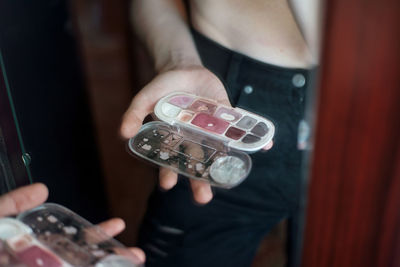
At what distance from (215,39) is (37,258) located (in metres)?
0.29

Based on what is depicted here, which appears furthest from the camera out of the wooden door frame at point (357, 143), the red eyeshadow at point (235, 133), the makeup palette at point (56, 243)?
the red eyeshadow at point (235, 133)

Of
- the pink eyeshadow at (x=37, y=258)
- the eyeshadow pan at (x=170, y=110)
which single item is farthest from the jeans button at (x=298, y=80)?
the pink eyeshadow at (x=37, y=258)

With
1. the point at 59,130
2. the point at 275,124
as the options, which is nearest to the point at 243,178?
the point at 275,124

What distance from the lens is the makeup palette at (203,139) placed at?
38 centimetres

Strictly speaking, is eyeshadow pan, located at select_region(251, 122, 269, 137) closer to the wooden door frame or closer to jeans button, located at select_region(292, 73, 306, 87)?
jeans button, located at select_region(292, 73, 306, 87)

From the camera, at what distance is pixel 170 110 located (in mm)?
432

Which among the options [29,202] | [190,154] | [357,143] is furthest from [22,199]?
[357,143]

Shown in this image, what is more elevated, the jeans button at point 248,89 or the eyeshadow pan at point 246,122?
the jeans button at point 248,89

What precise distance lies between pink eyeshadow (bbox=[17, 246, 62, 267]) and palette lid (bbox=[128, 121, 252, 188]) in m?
0.13

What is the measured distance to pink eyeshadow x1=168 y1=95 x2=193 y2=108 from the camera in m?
0.43

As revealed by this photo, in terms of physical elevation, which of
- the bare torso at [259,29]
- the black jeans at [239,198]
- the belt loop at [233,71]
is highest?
the bare torso at [259,29]

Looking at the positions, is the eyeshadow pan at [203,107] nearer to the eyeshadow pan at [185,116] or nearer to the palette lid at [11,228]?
the eyeshadow pan at [185,116]

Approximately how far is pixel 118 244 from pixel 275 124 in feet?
0.55

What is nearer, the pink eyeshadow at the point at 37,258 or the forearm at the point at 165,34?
the pink eyeshadow at the point at 37,258
